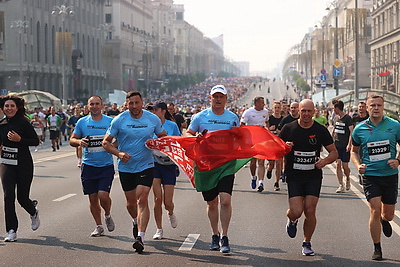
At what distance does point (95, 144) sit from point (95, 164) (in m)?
0.25

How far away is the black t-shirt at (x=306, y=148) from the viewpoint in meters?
9.17

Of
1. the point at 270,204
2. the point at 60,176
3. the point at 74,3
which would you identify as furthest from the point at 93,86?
the point at 270,204

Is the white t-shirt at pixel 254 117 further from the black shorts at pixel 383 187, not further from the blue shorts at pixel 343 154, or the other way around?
the black shorts at pixel 383 187

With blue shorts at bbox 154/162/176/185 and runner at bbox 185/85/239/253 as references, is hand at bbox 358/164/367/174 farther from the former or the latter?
blue shorts at bbox 154/162/176/185

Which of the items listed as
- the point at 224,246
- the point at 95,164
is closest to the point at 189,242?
the point at 224,246

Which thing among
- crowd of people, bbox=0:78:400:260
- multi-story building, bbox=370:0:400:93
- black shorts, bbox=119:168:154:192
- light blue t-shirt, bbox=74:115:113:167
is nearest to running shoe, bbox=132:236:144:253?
crowd of people, bbox=0:78:400:260

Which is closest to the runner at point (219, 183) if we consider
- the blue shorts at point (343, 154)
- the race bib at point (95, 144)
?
the race bib at point (95, 144)

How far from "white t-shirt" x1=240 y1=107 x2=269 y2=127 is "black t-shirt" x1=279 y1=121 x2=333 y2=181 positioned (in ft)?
23.5

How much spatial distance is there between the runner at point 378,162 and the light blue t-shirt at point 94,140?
127 inches

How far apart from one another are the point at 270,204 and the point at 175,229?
11.5 ft

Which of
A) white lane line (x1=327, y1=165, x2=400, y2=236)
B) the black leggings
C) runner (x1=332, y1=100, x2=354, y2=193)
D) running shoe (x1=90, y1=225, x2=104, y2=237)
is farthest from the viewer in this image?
runner (x1=332, y1=100, x2=354, y2=193)

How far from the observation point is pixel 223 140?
9.59m

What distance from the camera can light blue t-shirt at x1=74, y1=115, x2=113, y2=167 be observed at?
10.5 metres

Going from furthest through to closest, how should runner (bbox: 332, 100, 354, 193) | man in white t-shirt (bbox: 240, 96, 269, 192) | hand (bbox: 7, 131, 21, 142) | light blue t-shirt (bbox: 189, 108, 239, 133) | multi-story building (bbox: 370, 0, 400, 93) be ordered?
1. multi-story building (bbox: 370, 0, 400, 93)
2. man in white t-shirt (bbox: 240, 96, 269, 192)
3. runner (bbox: 332, 100, 354, 193)
4. hand (bbox: 7, 131, 21, 142)
5. light blue t-shirt (bbox: 189, 108, 239, 133)
